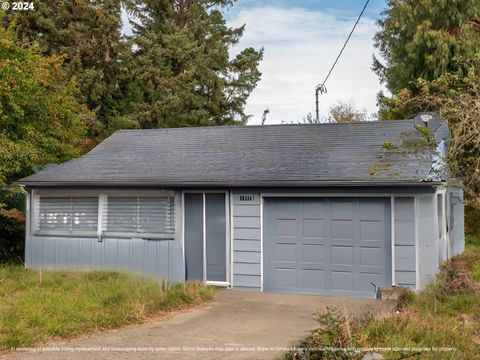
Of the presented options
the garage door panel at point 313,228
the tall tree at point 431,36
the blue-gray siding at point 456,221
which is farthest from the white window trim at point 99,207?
the tall tree at point 431,36

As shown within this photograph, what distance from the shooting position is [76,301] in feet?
27.8

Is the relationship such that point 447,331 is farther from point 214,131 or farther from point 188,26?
point 188,26

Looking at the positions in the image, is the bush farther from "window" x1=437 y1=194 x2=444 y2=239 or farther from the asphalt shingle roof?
"window" x1=437 y1=194 x2=444 y2=239

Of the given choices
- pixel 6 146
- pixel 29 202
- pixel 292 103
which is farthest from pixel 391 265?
→ pixel 292 103

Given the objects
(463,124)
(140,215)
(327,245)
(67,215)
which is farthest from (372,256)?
(67,215)

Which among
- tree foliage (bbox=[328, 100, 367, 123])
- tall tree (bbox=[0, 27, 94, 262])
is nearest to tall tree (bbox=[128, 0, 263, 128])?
tree foliage (bbox=[328, 100, 367, 123])

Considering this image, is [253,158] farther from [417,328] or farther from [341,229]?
[417,328]

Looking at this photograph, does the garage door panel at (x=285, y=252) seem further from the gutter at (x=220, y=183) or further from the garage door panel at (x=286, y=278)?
the gutter at (x=220, y=183)

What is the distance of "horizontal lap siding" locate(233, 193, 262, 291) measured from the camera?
11.5 m

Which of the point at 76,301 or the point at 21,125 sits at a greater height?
the point at 21,125

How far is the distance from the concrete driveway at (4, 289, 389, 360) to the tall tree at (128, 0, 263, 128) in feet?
68.4

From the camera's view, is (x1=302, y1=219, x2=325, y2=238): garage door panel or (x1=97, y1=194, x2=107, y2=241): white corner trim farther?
(x1=97, y1=194, x2=107, y2=241): white corner trim

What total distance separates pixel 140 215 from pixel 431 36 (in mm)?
16026

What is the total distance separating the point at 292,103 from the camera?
40.8 meters
